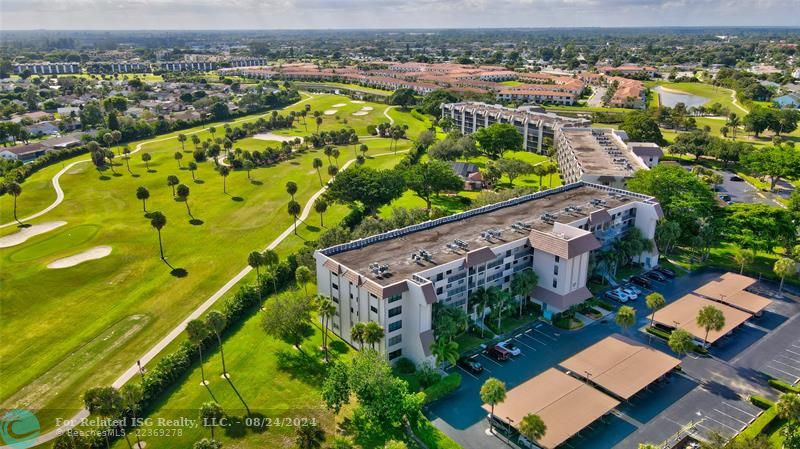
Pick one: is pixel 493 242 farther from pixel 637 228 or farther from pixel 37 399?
pixel 37 399

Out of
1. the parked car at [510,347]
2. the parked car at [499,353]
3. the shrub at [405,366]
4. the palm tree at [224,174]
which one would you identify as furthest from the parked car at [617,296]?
the palm tree at [224,174]

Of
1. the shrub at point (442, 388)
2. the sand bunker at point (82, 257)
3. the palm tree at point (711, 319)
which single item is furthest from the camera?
the sand bunker at point (82, 257)

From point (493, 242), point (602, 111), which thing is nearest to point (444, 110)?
point (602, 111)

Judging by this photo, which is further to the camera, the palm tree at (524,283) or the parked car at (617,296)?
the parked car at (617,296)

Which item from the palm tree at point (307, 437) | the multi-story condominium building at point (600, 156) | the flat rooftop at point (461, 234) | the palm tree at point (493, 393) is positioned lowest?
the palm tree at point (307, 437)

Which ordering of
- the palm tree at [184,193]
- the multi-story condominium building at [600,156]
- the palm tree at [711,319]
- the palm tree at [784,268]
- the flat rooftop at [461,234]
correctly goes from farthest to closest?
the palm tree at [184,193] < the multi-story condominium building at [600,156] < the palm tree at [784,268] < the flat rooftop at [461,234] < the palm tree at [711,319]

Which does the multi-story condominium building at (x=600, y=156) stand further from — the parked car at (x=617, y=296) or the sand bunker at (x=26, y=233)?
the sand bunker at (x=26, y=233)

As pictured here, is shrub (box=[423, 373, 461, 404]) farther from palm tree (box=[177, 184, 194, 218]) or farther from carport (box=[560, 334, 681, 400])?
palm tree (box=[177, 184, 194, 218])

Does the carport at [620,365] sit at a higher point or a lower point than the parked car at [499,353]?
higher
